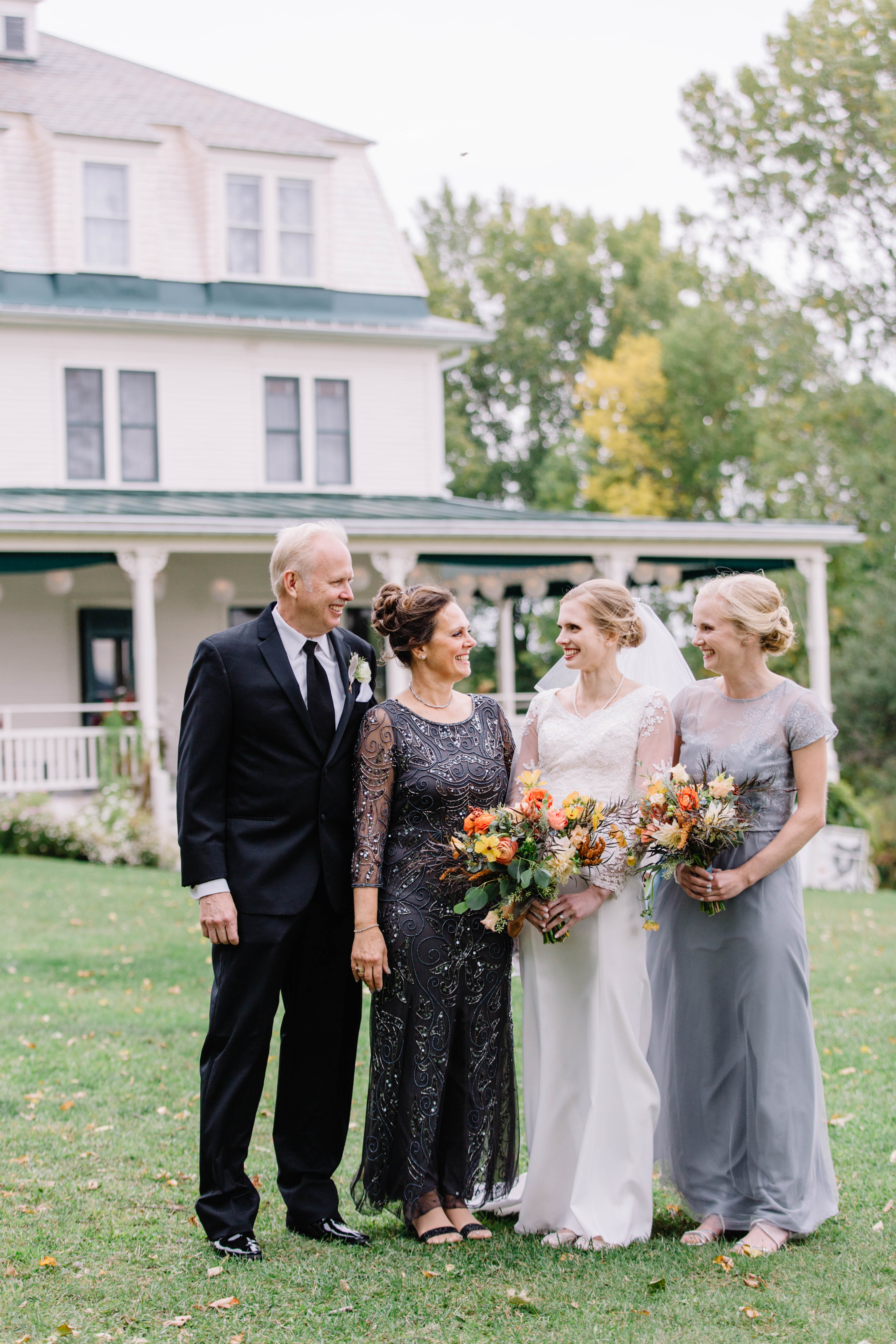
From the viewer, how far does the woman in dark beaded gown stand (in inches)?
176

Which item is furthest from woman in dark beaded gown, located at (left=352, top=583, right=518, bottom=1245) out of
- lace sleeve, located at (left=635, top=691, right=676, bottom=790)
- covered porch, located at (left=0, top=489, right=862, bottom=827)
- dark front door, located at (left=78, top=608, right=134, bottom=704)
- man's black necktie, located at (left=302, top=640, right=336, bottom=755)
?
dark front door, located at (left=78, top=608, right=134, bottom=704)

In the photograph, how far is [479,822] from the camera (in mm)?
4266

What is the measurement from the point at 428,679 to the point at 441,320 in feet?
51.4

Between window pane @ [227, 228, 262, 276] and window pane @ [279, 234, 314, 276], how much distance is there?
1.01ft

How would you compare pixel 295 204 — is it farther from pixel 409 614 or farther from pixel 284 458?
pixel 409 614

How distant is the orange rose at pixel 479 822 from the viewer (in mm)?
4262

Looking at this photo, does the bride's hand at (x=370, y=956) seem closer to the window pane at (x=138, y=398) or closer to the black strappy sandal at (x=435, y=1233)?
the black strappy sandal at (x=435, y=1233)

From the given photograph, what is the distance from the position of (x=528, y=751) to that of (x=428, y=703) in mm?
413

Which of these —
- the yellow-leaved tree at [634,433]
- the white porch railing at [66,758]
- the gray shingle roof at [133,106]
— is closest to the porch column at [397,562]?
the white porch railing at [66,758]

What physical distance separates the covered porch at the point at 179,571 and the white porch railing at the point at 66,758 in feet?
0.08

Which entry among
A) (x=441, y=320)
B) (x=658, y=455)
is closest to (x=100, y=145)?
(x=441, y=320)

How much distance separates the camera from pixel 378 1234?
15.2 ft

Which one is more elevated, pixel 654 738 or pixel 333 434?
pixel 333 434

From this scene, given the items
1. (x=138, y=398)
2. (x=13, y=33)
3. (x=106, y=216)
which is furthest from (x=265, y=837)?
(x=13, y=33)
